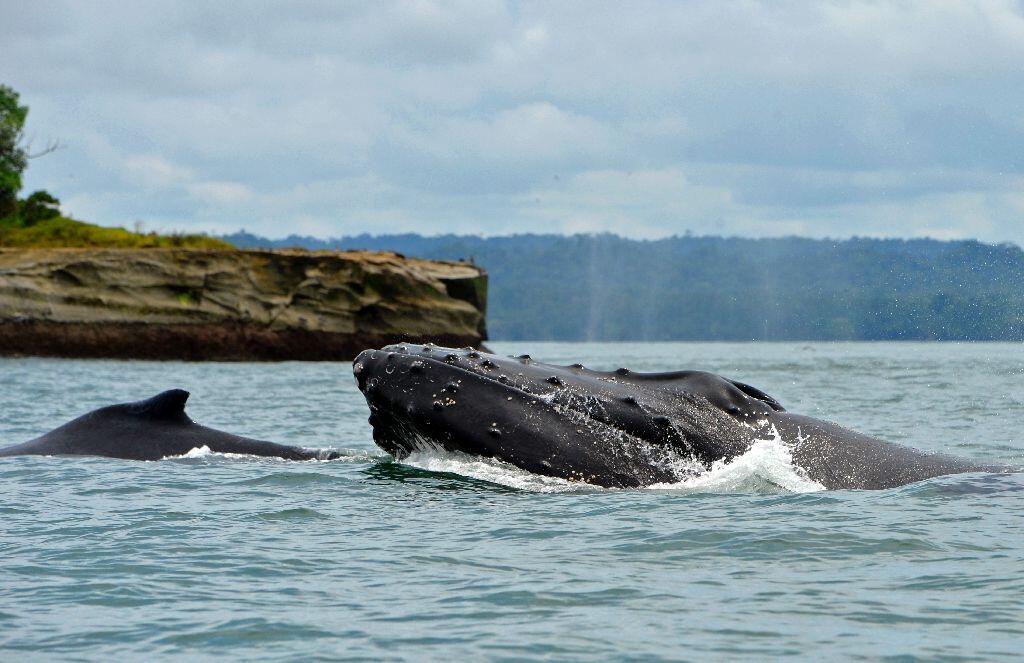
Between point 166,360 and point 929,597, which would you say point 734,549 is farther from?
point 166,360

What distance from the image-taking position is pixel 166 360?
5331 cm

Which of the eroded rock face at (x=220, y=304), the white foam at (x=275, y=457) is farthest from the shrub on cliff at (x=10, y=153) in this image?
the white foam at (x=275, y=457)

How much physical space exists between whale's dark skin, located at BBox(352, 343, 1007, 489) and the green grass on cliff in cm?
4995

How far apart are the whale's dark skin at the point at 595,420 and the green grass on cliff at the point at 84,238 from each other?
1966 inches

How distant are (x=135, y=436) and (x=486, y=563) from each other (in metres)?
4.89

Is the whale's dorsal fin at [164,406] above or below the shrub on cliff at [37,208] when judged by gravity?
below

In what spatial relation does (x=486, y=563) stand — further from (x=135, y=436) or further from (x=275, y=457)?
(x=135, y=436)

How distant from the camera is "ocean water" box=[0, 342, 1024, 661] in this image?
6012 millimetres

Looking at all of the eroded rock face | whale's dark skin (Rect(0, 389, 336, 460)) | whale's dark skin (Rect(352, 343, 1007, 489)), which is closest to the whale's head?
whale's dark skin (Rect(352, 343, 1007, 489))

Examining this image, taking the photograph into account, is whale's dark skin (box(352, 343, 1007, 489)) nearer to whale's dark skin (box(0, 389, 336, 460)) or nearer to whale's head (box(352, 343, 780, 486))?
whale's head (box(352, 343, 780, 486))

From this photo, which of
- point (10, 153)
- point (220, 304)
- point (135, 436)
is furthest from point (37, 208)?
point (135, 436)

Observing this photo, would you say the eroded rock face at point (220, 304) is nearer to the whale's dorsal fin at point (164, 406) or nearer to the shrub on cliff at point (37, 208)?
the shrub on cliff at point (37, 208)

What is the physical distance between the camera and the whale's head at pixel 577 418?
8.98m

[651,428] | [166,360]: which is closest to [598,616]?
[651,428]
